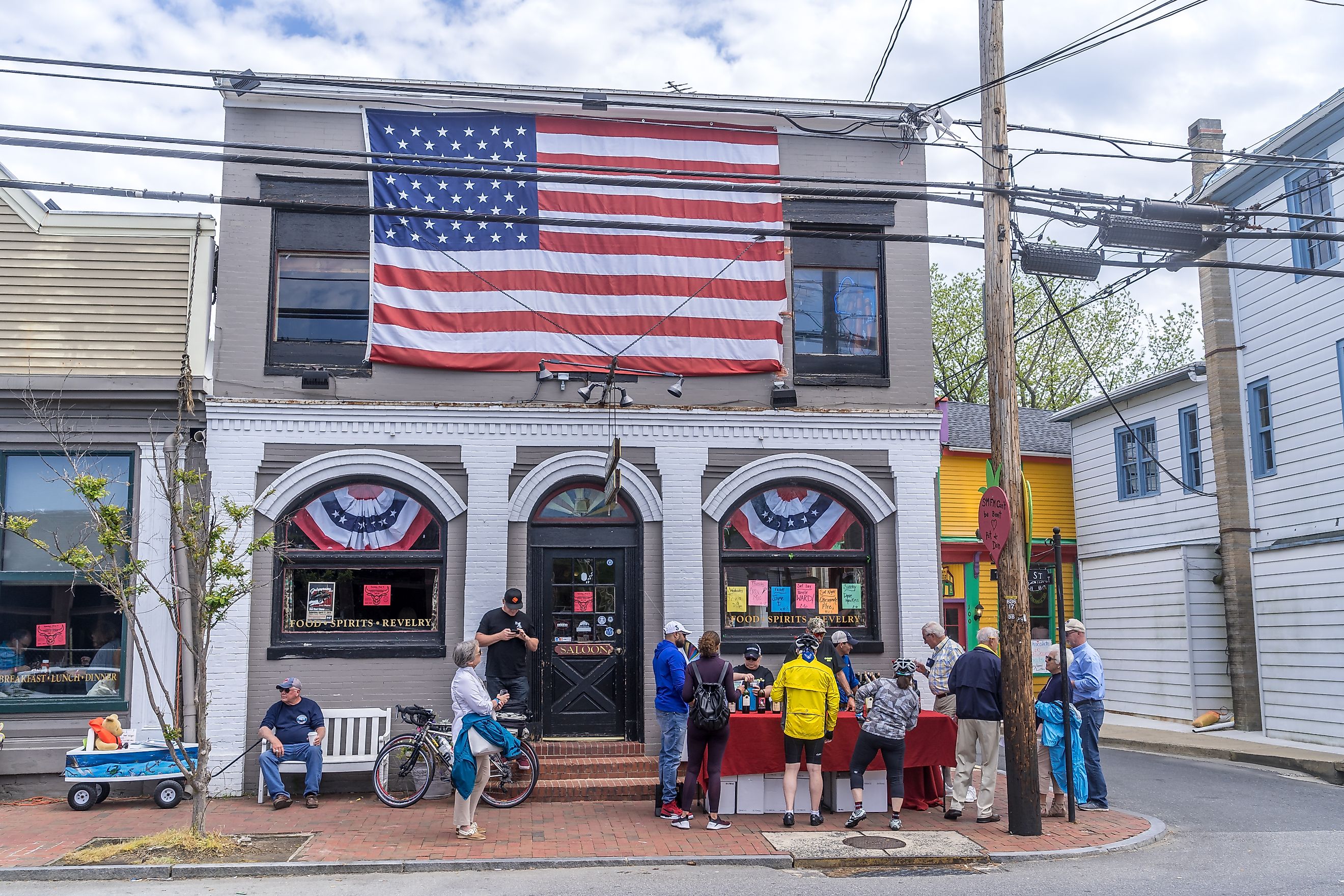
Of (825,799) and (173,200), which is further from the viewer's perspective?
(825,799)

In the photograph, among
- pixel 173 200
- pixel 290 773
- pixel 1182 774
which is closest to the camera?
pixel 173 200

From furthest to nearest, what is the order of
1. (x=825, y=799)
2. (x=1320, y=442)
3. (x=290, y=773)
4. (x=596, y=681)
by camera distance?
(x=1320, y=442) → (x=596, y=681) → (x=290, y=773) → (x=825, y=799)

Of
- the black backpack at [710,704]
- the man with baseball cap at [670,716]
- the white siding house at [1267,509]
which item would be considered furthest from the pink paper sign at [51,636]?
the white siding house at [1267,509]

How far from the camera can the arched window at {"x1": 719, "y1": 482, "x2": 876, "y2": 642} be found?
1284cm

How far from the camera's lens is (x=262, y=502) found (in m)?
12.0

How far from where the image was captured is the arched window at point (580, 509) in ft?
41.7

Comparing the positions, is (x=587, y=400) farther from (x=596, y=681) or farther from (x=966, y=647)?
(x=966, y=647)

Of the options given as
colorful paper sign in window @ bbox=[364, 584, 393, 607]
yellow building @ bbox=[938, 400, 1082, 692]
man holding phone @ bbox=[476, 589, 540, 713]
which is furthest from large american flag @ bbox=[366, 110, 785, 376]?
yellow building @ bbox=[938, 400, 1082, 692]

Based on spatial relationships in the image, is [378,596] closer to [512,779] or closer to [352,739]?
[352,739]

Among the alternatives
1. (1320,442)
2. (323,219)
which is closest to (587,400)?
(323,219)

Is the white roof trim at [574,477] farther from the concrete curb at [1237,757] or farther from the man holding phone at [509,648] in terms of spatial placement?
the concrete curb at [1237,757]

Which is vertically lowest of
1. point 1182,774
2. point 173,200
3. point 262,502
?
point 1182,774

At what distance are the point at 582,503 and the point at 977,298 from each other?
80.6ft

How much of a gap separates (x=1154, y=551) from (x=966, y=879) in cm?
1364
